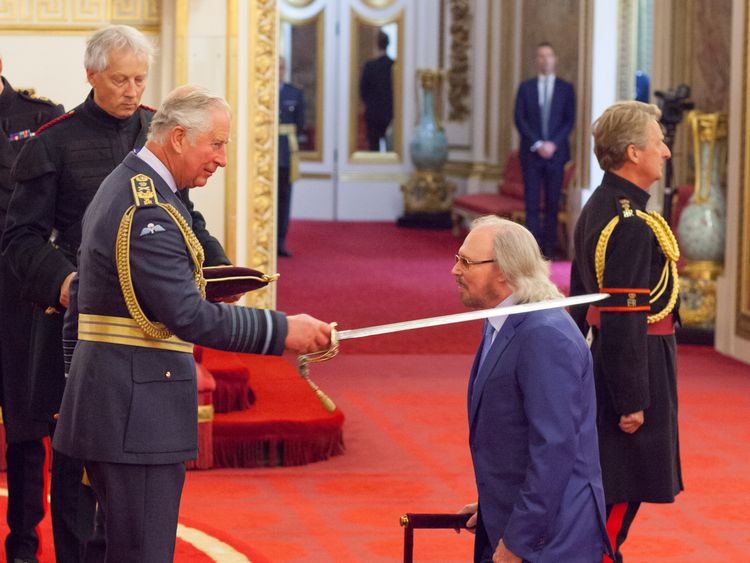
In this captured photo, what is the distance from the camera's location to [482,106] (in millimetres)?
15938

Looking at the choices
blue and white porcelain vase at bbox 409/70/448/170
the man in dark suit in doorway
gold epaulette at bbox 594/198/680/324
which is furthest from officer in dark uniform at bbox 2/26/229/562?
the man in dark suit in doorway

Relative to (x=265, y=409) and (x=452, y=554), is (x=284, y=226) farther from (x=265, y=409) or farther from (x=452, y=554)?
(x=452, y=554)

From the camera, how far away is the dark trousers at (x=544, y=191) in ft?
43.0

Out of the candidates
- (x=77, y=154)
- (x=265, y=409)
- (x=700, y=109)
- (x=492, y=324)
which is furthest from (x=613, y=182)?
(x=700, y=109)

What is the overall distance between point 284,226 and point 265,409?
718cm

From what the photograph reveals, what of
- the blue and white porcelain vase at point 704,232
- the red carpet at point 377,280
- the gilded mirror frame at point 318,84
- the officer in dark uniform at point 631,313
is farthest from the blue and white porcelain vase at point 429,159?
the officer in dark uniform at point 631,313

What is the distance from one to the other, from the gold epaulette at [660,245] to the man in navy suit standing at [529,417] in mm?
860

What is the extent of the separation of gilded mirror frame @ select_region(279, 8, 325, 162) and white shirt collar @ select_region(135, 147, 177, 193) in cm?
1378

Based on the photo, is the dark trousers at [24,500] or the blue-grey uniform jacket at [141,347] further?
the dark trousers at [24,500]

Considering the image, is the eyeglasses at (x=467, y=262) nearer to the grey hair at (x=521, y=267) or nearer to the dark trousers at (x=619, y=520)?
the grey hair at (x=521, y=267)

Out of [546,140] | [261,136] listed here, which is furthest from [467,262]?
[546,140]

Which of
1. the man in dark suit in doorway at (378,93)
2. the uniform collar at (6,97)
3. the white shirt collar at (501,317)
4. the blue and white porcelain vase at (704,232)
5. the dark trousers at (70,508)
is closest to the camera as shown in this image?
the white shirt collar at (501,317)

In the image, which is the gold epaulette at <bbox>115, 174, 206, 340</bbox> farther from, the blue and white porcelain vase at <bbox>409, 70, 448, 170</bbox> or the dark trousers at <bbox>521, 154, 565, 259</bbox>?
the blue and white porcelain vase at <bbox>409, 70, 448, 170</bbox>

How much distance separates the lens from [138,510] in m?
3.04
